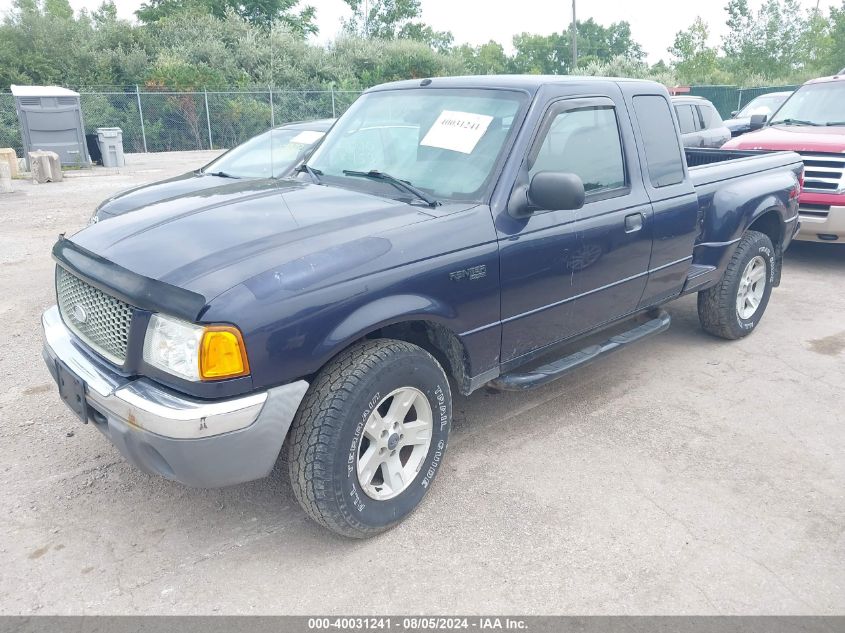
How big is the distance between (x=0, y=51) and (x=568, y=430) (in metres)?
30.8

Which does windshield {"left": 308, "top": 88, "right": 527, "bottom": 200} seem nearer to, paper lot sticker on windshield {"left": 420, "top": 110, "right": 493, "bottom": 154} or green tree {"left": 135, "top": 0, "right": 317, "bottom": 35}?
paper lot sticker on windshield {"left": 420, "top": 110, "right": 493, "bottom": 154}

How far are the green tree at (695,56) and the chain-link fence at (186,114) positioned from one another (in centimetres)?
2691

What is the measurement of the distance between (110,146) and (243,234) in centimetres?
1794

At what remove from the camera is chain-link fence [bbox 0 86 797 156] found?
2333 cm

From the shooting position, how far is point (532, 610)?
264cm

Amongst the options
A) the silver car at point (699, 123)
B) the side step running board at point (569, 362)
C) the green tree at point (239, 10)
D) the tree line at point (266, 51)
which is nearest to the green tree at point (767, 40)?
the tree line at point (266, 51)

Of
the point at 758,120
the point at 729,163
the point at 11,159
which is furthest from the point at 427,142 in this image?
the point at 11,159

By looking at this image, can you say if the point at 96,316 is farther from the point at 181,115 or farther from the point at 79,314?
the point at 181,115

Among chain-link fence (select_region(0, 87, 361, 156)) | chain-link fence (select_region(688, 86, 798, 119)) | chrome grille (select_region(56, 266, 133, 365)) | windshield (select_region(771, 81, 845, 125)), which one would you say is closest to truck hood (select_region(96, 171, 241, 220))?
chrome grille (select_region(56, 266, 133, 365))

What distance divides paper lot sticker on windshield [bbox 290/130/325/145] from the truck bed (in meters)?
3.86

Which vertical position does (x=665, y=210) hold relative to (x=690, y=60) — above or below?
below

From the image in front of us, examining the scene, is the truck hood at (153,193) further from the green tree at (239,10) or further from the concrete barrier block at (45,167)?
the green tree at (239,10)
